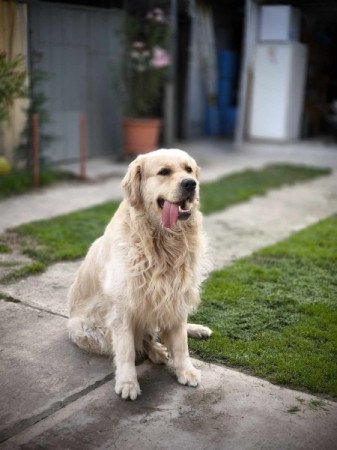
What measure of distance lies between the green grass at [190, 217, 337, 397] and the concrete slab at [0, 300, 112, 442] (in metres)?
0.78

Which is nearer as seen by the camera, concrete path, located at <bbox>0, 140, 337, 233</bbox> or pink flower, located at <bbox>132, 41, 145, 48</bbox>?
concrete path, located at <bbox>0, 140, 337, 233</bbox>

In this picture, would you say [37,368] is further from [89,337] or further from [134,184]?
[134,184]

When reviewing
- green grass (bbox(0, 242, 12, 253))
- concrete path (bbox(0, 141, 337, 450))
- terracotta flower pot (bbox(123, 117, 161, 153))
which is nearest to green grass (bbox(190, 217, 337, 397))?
concrete path (bbox(0, 141, 337, 450))

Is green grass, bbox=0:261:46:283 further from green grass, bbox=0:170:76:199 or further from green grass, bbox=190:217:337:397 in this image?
green grass, bbox=0:170:76:199

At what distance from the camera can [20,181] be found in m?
7.93

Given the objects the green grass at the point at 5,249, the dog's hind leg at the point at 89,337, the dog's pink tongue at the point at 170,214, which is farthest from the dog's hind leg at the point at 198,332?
the green grass at the point at 5,249

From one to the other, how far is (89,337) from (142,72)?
24.3 feet

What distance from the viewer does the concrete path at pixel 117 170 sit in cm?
696

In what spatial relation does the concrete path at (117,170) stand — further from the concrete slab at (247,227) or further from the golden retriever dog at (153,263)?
the golden retriever dog at (153,263)

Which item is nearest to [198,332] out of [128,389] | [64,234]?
[128,389]

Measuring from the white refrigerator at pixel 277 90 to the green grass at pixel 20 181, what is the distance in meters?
6.04

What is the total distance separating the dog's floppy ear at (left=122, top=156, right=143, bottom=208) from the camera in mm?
3291

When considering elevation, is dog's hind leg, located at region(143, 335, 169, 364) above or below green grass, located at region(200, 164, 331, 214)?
below

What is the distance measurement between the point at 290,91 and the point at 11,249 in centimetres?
912
